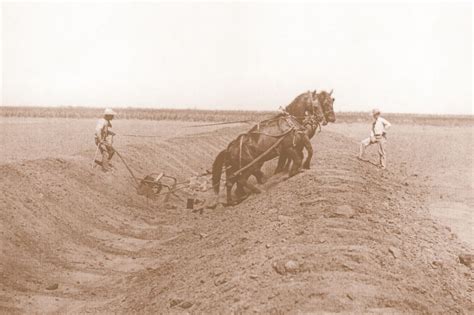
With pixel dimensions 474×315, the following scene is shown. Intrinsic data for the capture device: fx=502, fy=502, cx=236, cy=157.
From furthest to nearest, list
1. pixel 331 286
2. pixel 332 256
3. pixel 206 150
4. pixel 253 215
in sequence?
1. pixel 206 150
2. pixel 253 215
3. pixel 332 256
4. pixel 331 286

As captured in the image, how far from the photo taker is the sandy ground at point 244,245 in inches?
223

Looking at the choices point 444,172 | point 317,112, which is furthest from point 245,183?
point 444,172

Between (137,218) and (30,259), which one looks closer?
(30,259)

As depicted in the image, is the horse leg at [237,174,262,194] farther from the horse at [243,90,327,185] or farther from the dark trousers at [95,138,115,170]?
the dark trousers at [95,138,115,170]

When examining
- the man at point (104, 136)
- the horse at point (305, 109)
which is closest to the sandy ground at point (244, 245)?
the man at point (104, 136)

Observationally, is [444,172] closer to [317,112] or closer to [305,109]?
[317,112]

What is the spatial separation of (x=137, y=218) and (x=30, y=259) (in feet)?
11.3

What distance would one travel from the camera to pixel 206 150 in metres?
21.7

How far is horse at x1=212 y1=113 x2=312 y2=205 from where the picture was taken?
11.7 m

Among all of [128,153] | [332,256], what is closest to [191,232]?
[332,256]

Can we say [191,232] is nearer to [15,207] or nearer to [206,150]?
[15,207]

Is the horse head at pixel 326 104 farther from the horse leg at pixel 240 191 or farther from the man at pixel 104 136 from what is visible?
the man at pixel 104 136

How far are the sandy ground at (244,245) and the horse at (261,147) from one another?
688 millimetres

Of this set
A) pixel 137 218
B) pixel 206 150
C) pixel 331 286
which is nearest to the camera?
pixel 331 286
